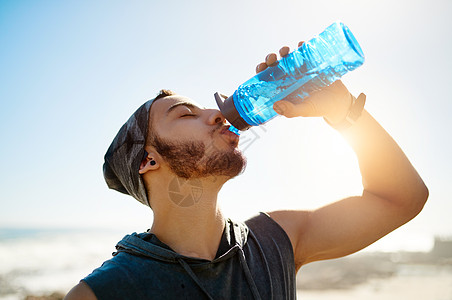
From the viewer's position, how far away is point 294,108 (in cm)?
214

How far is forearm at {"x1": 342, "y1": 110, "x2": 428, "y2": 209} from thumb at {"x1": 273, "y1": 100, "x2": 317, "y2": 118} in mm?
268

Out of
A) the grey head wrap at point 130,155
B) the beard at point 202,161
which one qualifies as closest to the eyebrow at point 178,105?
the grey head wrap at point 130,155

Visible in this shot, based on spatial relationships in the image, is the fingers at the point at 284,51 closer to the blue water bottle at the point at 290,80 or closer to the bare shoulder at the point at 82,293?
the blue water bottle at the point at 290,80

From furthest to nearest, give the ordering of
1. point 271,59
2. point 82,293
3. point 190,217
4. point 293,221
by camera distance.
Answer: point 293,221
point 271,59
point 190,217
point 82,293

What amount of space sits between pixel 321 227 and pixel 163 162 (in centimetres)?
101

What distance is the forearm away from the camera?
7.22 feet

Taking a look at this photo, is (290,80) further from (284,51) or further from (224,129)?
(224,129)

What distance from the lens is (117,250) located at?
1.97 meters

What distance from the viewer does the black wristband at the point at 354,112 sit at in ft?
7.20

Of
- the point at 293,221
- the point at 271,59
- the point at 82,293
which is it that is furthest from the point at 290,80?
the point at 82,293

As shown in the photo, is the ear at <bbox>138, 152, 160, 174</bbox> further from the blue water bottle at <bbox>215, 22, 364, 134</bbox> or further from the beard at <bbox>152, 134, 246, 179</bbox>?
the blue water bottle at <bbox>215, 22, 364, 134</bbox>

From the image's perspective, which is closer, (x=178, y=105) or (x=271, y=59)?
(x=271, y=59)

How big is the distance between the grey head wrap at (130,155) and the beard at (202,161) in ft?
0.85

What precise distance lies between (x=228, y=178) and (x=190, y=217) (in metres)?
0.33
